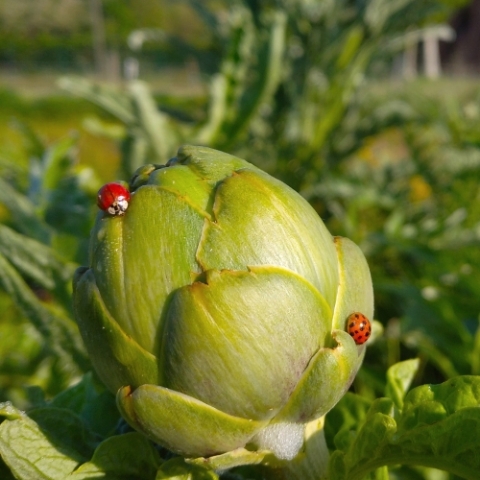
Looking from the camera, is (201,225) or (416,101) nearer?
(201,225)

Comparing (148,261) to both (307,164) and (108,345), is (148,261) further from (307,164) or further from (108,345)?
(307,164)

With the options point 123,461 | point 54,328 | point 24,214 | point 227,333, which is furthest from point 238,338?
point 24,214

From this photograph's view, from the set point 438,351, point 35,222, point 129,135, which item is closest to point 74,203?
point 35,222

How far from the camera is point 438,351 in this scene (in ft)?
2.86

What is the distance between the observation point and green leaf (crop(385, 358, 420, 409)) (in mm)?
361

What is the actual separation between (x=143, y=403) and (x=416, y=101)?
1.62m

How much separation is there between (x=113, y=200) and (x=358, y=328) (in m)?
0.13

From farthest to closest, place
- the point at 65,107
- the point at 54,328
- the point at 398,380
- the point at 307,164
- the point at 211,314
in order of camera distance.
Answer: the point at 65,107, the point at 307,164, the point at 54,328, the point at 398,380, the point at 211,314

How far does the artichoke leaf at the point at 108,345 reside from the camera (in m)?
0.27

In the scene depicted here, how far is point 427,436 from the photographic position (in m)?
0.27

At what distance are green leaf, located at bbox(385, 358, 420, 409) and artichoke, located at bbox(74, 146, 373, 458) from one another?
0.08 metres

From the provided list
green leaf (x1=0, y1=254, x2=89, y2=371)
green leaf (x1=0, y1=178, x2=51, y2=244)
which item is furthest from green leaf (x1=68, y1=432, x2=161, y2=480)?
green leaf (x1=0, y1=178, x2=51, y2=244)

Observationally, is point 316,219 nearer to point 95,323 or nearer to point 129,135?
point 95,323

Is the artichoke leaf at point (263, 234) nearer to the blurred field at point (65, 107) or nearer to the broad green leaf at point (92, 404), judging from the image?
the broad green leaf at point (92, 404)
